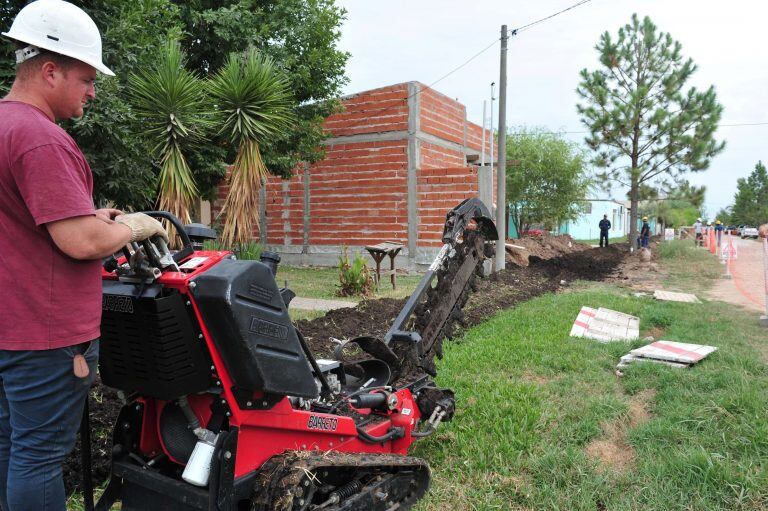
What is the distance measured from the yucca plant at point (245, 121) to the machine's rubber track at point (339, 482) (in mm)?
6968

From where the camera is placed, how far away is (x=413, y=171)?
14.4 metres

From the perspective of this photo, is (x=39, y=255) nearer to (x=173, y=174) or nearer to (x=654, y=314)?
(x=173, y=174)

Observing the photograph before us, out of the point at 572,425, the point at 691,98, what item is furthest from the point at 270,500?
the point at 691,98

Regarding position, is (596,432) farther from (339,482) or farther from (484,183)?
(484,183)

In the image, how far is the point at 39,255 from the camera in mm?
1814

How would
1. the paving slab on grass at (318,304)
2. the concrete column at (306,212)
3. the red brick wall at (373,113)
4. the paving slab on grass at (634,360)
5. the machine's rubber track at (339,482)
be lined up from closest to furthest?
the machine's rubber track at (339,482)
the paving slab on grass at (634,360)
the paving slab on grass at (318,304)
the red brick wall at (373,113)
the concrete column at (306,212)

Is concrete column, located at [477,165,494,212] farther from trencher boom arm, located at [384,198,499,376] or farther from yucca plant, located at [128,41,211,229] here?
trencher boom arm, located at [384,198,499,376]

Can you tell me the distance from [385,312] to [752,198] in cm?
8592

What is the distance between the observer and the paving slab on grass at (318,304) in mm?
8734

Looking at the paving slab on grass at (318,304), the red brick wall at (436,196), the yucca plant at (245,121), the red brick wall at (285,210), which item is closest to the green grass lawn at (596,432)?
the paving slab on grass at (318,304)

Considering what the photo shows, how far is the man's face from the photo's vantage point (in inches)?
75.2

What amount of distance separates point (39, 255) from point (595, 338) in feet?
19.4

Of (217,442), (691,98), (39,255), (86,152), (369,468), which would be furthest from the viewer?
(691,98)

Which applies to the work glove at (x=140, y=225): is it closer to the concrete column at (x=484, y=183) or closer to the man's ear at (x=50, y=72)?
the man's ear at (x=50, y=72)
